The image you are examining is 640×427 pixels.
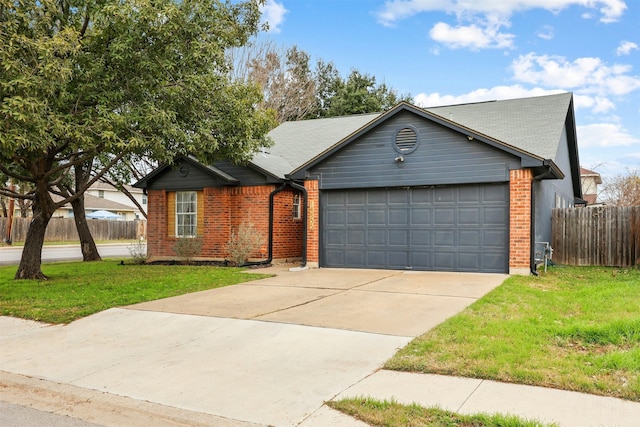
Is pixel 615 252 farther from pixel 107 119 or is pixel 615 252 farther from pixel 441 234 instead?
pixel 107 119

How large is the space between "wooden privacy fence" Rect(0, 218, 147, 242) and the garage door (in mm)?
25313

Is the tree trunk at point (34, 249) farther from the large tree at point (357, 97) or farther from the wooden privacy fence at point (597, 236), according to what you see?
the large tree at point (357, 97)

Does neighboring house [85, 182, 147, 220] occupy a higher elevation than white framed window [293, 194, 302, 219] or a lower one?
higher

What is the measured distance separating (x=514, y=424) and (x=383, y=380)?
1.49 meters

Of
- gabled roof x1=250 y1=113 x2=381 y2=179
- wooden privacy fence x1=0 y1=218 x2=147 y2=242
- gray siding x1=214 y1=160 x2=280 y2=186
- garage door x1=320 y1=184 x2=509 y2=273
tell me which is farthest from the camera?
wooden privacy fence x1=0 y1=218 x2=147 y2=242

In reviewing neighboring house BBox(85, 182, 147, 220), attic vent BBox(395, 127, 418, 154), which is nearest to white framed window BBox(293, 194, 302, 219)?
attic vent BBox(395, 127, 418, 154)

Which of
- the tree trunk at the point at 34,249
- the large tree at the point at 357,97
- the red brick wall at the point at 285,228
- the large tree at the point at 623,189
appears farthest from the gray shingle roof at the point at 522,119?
the large tree at the point at 623,189

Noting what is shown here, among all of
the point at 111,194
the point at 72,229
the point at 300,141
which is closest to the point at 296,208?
the point at 300,141

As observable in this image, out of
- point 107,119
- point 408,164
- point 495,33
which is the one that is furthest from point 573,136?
point 107,119

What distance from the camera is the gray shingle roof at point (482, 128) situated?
1438cm

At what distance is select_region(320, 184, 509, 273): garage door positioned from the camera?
515 inches

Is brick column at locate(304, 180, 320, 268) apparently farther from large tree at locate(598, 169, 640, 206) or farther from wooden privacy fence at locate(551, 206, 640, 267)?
large tree at locate(598, 169, 640, 206)

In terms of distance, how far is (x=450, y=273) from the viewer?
13312mm

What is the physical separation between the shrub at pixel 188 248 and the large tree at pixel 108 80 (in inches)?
185
